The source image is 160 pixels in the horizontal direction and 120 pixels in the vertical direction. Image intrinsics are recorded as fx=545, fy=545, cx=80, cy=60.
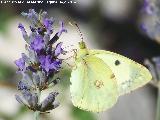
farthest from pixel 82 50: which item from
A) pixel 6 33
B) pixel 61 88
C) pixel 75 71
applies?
pixel 6 33

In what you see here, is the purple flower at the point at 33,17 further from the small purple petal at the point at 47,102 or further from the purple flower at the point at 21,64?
the small purple petal at the point at 47,102

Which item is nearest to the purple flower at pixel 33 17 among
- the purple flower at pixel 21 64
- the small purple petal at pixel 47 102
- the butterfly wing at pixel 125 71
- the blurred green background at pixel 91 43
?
the purple flower at pixel 21 64

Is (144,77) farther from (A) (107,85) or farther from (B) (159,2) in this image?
(B) (159,2)

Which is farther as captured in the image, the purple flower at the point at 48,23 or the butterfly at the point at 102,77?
the butterfly at the point at 102,77

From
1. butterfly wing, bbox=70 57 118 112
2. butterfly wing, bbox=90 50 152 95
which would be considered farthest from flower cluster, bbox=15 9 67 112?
butterfly wing, bbox=90 50 152 95

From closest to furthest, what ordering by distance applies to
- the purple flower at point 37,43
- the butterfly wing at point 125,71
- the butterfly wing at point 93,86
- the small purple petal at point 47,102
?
the purple flower at point 37,43 < the small purple petal at point 47,102 < the butterfly wing at point 93,86 < the butterfly wing at point 125,71

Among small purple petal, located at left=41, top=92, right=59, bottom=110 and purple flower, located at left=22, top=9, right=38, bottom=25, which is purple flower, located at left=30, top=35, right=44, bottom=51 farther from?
small purple petal, located at left=41, top=92, right=59, bottom=110
